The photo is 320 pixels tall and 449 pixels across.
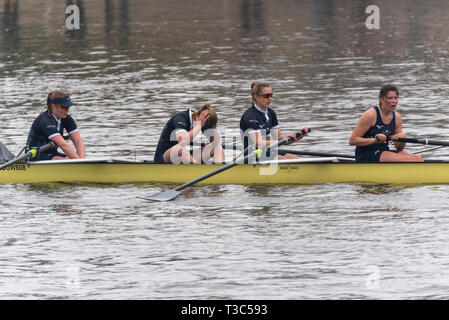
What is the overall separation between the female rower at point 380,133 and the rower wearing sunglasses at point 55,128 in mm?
5197

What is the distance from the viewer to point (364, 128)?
18359mm

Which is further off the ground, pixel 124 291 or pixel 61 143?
pixel 61 143

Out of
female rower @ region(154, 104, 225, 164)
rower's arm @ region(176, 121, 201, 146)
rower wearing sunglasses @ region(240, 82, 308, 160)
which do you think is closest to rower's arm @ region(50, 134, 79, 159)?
female rower @ region(154, 104, 225, 164)

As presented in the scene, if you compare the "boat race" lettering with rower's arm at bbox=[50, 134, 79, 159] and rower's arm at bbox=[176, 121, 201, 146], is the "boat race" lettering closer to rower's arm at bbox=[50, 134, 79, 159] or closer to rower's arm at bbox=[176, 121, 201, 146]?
rower's arm at bbox=[50, 134, 79, 159]

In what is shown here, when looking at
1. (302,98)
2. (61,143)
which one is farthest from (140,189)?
(302,98)

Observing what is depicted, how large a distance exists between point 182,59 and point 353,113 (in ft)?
49.0

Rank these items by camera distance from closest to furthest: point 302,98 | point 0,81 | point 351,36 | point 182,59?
point 302,98 → point 0,81 → point 182,59 → point 351,36

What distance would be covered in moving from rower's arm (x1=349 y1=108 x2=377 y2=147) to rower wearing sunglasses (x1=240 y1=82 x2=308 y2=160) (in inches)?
40.1

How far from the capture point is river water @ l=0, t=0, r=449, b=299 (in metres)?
13.7

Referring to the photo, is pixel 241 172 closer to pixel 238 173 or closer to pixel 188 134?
pixel 238 173

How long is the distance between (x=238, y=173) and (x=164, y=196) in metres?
1.61

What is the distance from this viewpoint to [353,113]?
28.3m

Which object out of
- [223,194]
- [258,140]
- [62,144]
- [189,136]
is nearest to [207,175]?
[223,194]
